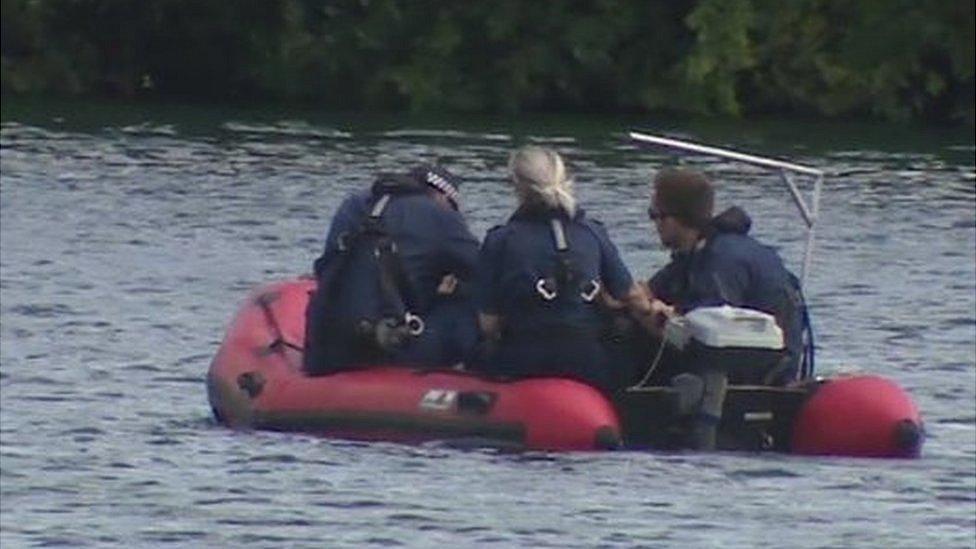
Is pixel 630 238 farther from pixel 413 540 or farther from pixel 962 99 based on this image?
pixel 962 99

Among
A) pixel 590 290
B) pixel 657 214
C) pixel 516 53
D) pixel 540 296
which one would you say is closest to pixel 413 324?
pixel 540 296

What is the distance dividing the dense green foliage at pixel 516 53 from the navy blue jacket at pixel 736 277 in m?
1.12

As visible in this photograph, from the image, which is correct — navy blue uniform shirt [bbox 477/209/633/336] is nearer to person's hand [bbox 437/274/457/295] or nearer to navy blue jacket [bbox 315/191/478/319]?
navy blue jacket [bbox 315/191/478/319]

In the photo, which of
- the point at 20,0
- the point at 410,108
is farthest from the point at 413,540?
the point at 410,108

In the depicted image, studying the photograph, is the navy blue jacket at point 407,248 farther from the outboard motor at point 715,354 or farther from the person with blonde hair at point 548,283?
the outboard motor at point 715,354

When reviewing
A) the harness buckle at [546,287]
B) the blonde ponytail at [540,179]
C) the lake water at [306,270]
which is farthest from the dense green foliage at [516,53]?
the harness buckle at [546,287]

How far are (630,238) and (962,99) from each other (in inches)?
616

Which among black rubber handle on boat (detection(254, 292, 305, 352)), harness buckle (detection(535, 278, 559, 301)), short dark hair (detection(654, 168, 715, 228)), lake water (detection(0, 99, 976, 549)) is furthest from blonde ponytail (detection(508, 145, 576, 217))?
black rubber handle on boat (detection(254, 292, 305, 352))

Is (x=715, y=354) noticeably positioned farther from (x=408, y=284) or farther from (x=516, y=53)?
(x=516, y=53)

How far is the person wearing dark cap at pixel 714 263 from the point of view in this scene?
626 inches

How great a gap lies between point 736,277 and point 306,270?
915 centimetres

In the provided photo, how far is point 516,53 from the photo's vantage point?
33688 millimetres

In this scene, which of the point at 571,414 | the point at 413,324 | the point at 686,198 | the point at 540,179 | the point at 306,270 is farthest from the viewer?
the point at 306,270

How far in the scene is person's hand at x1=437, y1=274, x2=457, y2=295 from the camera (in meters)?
16.7
